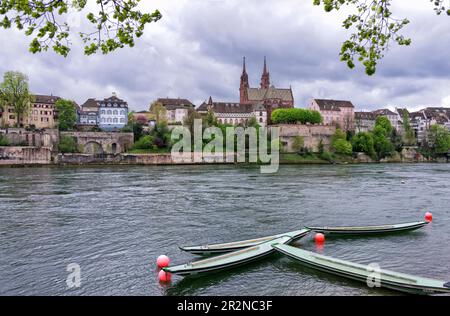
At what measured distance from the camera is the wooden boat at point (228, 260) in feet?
35.7

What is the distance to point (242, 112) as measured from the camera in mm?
118000

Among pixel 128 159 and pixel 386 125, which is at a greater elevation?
pixel 386 125

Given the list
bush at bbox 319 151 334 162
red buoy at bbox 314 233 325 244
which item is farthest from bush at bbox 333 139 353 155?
red buoy at bbox 314 233 325 244

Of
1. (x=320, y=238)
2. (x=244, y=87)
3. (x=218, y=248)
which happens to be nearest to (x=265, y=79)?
(x=244, y=87)

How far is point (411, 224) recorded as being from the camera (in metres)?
16.9

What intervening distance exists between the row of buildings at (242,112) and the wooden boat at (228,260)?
80.1 meters

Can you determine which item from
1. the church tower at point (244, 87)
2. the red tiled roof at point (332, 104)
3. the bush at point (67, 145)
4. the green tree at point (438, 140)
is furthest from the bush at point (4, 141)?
the green tree at point (438, 140)

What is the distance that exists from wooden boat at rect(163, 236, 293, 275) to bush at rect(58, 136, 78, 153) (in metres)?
68.8

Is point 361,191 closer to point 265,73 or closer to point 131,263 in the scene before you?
→ point 131,263

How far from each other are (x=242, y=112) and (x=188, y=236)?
103867 mm

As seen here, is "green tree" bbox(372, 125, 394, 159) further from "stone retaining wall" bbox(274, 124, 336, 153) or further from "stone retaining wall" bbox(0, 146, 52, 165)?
"stone retaining wall" bbox(0, 146, 52, 165)

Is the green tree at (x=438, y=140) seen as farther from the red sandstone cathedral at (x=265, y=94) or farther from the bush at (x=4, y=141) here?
the bush at (x=4, y=141)

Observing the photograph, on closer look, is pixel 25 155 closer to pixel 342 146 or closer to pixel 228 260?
pixel 228 260

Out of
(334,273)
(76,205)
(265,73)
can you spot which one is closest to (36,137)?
(76,205)
